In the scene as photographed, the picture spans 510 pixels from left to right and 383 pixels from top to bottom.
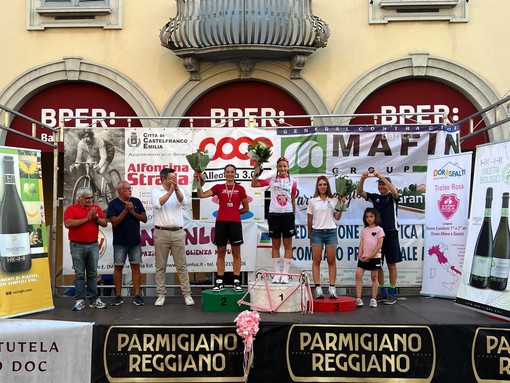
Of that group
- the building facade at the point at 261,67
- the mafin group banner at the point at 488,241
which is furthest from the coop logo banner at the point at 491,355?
the building facade at the point at 261,67

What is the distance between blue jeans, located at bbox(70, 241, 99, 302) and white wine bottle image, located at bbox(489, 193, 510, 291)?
15.0 feet

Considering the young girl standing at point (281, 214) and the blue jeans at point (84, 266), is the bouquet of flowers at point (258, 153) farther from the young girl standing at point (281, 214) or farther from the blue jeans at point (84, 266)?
the blue jeans at point (84, 266)

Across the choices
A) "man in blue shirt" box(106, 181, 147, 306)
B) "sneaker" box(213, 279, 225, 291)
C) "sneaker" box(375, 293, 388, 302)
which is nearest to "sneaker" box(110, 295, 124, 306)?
"man in blue shirt" box(106, 181, 147, 306)

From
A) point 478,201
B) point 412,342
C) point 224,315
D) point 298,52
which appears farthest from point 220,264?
point 298,52

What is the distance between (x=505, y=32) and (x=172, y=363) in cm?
869

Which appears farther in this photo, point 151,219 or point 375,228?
point 151,219

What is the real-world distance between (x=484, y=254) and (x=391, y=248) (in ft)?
4.86

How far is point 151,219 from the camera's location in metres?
8.64

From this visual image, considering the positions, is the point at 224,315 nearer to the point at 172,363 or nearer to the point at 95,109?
the point at 172,363

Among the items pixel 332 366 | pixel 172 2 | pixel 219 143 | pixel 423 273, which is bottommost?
pixel 332 366

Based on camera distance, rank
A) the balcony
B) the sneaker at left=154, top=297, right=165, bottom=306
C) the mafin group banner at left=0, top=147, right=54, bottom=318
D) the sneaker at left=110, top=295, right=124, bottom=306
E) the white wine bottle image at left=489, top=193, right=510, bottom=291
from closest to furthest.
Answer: the white wine bottle image at left=489, top=193, right=510, bottom=291 → the mafin group banner at left=0, top=147, right=54, bottom=318 → the sneaker at left=154, top=297, right=165, bottom=306 → the sneaker at left=110, top=295, right=124, bottom=306 → the balcony

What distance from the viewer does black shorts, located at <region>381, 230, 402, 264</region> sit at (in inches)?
305

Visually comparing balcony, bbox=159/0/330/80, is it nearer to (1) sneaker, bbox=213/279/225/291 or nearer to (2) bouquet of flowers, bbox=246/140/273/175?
(2) bouquet of flowers, bbox=246/140/273/175

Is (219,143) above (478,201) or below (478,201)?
above
